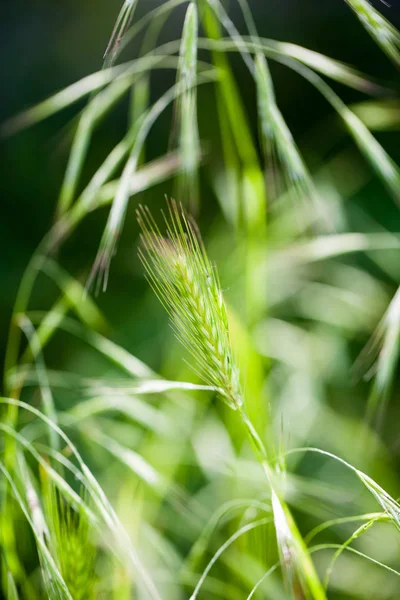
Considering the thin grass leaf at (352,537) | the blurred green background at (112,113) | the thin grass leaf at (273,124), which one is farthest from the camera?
the blurred green background at (112,113)

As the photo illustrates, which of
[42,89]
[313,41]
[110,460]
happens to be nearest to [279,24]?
[313,41]

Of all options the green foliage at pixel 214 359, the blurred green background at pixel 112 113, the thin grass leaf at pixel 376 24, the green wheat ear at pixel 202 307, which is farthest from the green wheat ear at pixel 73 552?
the blurred green background at pixel 112 113

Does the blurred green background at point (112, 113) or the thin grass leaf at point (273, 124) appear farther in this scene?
the blurred green background at point (112, 113)

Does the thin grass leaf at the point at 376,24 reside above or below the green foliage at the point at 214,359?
above

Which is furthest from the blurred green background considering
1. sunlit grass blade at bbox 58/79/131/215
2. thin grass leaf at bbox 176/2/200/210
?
thin grass leaf at bbox 176/2/200/210

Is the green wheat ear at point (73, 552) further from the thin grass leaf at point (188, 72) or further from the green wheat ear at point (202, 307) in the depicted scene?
the thin grass leaf at point (188, 72)

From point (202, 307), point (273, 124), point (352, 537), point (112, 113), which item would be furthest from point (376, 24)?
point (112, 113)

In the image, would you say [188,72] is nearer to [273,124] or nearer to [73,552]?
[273,124]

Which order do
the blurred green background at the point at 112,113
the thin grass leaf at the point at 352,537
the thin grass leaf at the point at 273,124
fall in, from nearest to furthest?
the thin grass leaf at the point at 352,537 → the thin grass leaf at the point at 273,124 → the blurred green background at the point at 112,113

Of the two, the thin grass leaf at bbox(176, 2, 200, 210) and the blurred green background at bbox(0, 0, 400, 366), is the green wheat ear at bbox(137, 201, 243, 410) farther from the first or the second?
the blurred green background at bbox(0, 0, 400, 366)

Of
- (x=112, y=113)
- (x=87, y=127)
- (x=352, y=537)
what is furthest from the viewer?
(x=112, y=113)

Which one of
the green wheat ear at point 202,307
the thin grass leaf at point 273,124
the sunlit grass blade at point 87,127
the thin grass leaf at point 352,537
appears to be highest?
the sunlit grass blade at point 87,127
